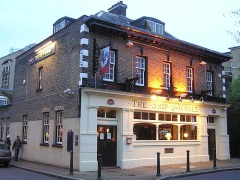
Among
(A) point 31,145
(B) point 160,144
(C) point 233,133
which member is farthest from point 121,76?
(C) point 233,133

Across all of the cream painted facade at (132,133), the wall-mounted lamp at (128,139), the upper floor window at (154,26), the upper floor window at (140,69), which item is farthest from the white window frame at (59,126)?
the upper floor window at (154,26)

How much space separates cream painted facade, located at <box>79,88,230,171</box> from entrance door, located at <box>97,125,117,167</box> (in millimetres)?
239

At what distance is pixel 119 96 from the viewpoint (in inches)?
680

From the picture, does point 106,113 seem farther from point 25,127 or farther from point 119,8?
point 119,8

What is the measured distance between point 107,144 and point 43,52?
313 inches

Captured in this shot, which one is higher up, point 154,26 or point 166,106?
point 154,26

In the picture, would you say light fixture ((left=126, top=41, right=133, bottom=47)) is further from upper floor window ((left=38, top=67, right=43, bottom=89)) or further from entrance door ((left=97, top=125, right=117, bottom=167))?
upper floor window ((left=38, top=67, right=43, bottom=89))

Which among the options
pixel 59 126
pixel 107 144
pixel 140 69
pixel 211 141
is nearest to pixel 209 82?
pixel 211 141

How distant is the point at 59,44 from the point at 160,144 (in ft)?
28.0

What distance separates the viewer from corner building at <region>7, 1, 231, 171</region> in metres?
16.7

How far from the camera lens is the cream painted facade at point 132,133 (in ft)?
52.9

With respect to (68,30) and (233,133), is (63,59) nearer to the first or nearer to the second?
(68,30)

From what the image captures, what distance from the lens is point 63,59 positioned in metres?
18.6

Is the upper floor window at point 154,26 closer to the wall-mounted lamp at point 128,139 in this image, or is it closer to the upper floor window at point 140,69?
the upper floor window at point 140,69
